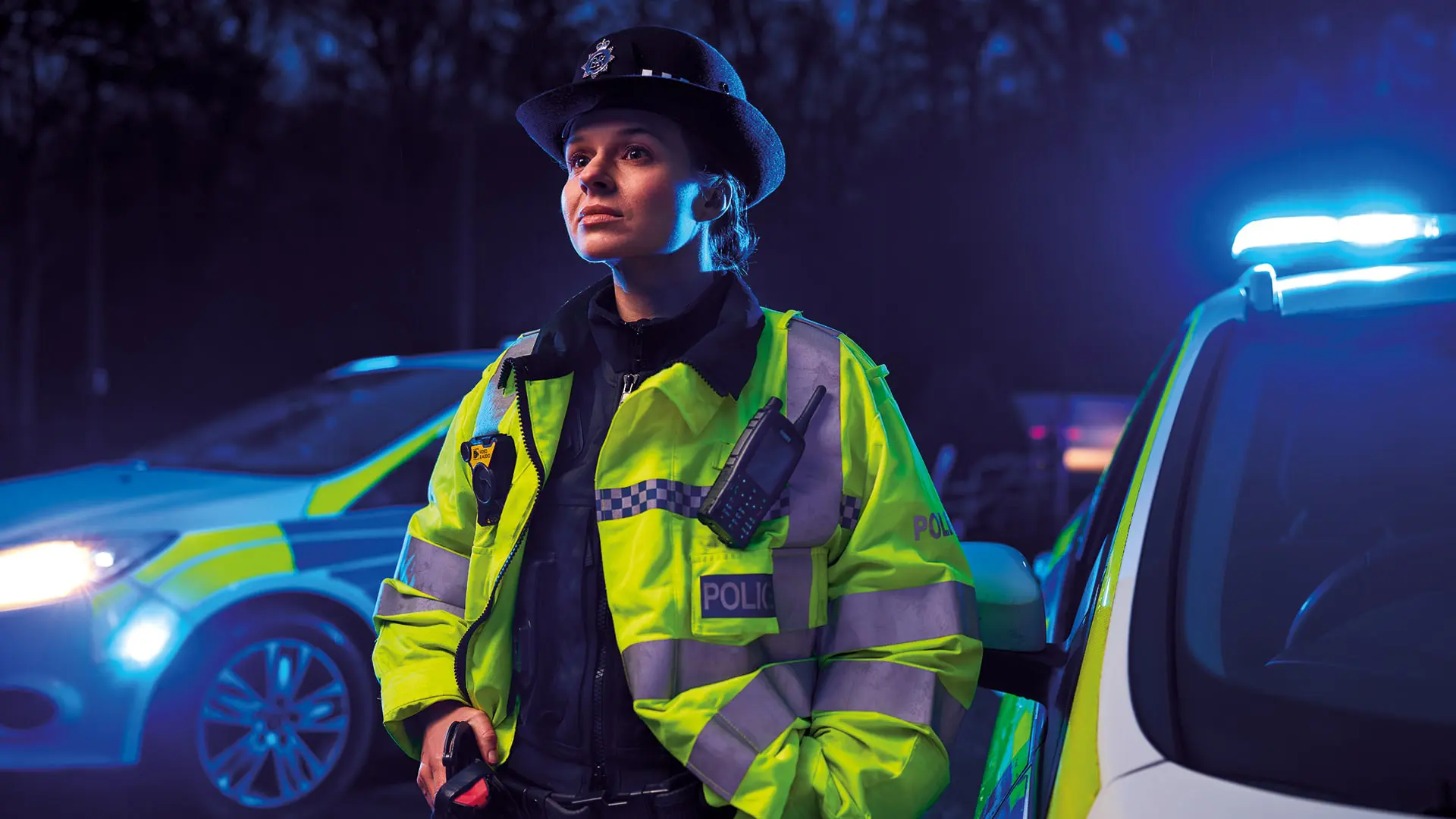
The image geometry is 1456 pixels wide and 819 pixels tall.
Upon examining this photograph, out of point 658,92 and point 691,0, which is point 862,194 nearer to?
point 691,0

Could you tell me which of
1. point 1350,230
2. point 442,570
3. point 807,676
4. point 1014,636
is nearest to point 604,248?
point 442,570

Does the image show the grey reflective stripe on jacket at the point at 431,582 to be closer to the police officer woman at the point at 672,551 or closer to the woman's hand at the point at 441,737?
the police officer woman at the point at 672,551

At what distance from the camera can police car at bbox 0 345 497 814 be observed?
378 centimetres

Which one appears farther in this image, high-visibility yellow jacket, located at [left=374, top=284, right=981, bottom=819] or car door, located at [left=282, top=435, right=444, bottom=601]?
car door, located at [left=282, top=435, right=444, bottom=601]

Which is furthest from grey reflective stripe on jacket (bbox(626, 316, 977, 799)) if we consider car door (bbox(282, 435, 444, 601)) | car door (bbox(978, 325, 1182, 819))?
car door (bbox(282, 435, 444, 601))

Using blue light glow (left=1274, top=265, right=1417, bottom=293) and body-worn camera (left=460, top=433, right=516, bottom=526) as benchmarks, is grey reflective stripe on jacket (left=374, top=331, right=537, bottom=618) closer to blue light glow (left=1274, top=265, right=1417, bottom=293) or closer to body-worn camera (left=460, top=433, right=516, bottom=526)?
body-worn camera (left=460, top=433, right=516, bottom=526)

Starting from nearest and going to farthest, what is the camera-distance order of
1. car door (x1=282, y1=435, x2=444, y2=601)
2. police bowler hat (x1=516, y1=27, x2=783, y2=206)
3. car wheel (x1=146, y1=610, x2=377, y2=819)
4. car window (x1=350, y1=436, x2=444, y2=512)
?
1. police bowler hat (x1=516, y1=27, x2=783, y2=206)
2. car wheel (x1=146, y1=610, x2=377, y2=819)
3. car door (x1=282, y1=435, x2=444, y2=601)
4. car window (x1=350, y1=436, x2=444, y2=512)

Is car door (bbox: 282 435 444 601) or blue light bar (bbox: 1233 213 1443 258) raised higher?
blue light bar (bbox: 1233 213 1443 258)

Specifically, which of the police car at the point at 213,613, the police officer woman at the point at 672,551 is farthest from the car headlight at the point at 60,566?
the police officer woman at the point at 672,551

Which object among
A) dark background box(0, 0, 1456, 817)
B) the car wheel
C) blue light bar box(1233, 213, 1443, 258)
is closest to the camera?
blue light bar box(1233, 213, 1443, 258)

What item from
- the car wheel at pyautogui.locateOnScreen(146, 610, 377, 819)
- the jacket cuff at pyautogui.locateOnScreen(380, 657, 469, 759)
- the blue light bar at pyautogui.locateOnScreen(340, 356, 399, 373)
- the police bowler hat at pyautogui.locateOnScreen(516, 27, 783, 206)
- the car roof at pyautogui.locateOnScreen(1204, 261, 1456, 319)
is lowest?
the car wheel at pyautogui.locateOnScreen(146, 610, 377, 819)

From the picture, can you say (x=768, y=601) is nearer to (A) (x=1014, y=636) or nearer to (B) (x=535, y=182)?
(A) (x=1014, y=636)

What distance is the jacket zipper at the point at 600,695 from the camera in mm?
1496

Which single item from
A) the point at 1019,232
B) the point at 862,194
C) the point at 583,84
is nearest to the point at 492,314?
the point at 862,194
